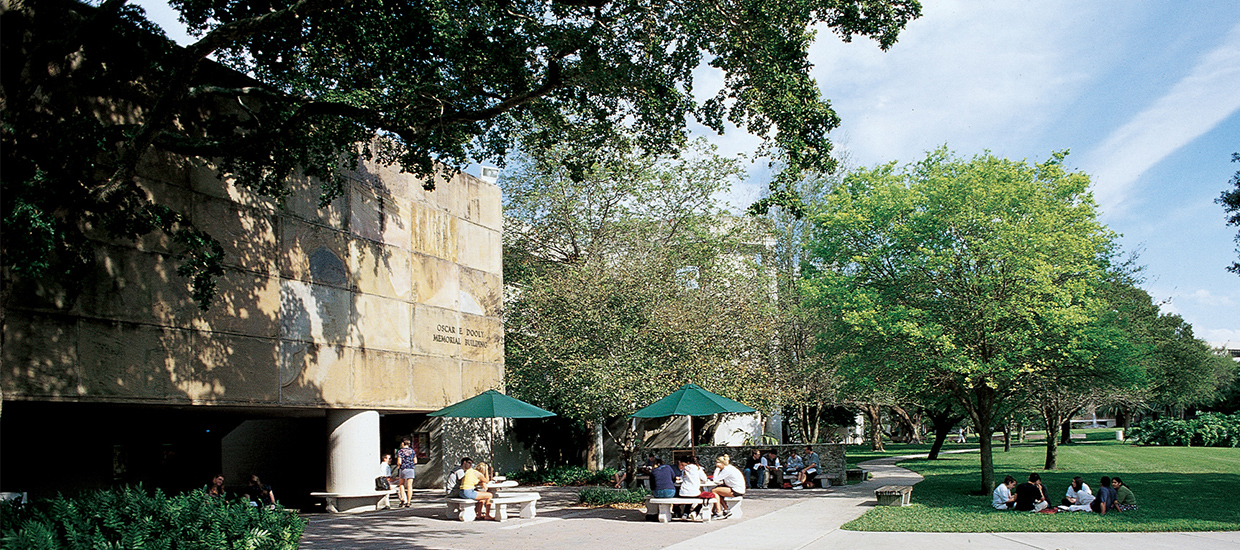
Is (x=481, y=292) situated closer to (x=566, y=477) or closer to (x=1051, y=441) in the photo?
(x=566, y=477)

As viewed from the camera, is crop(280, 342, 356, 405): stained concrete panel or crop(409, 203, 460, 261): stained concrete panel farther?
crop(409, 203, 460, 261): stained concrete panel

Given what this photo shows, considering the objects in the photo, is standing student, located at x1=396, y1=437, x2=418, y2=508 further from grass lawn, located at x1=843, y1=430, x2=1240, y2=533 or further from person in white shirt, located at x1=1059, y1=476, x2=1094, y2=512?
person in white shirt, located at x1=1059, y1=476, x2=1094, y2=512

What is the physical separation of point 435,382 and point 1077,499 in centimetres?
1470

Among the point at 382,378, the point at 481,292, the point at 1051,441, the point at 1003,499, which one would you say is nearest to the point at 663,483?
the point at 1003,499

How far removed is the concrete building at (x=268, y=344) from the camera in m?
14.6

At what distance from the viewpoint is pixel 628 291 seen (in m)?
25.9

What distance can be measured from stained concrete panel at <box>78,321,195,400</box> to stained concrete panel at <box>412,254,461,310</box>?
700cm

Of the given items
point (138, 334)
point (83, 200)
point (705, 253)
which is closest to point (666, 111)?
point (83, 200)

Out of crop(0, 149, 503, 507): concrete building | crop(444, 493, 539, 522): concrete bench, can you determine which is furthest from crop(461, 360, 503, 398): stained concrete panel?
crop(444, 493, 539, 522): concrete bench

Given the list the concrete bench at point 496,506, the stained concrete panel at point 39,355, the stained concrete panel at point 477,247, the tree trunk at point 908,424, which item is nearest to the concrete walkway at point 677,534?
Answer: the concrete bench at point 496,506

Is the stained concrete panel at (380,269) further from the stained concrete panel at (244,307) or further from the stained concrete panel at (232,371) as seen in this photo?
the stained concrete panel at (232,371)

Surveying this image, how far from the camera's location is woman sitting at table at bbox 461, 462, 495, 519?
16.7m

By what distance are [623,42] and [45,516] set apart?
32.1ft

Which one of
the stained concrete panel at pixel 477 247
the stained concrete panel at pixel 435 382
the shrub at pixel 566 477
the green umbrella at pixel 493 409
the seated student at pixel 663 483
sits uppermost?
the stained concrete panel at pixel 477 247
